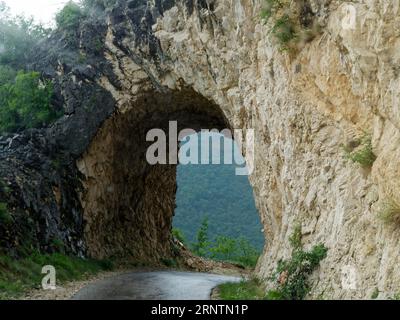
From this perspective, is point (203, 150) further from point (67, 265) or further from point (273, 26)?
point (273, 26)

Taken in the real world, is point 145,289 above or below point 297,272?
below

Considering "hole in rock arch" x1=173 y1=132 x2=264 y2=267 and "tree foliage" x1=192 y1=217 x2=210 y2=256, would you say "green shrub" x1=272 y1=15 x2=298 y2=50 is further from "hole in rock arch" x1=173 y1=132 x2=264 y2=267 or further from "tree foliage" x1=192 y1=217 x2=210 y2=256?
"hole in rock arch" x1=173 y1=132 x2=264 y2=267

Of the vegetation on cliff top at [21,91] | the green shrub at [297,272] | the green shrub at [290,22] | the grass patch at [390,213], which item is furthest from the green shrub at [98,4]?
the grass patch at [390,213]

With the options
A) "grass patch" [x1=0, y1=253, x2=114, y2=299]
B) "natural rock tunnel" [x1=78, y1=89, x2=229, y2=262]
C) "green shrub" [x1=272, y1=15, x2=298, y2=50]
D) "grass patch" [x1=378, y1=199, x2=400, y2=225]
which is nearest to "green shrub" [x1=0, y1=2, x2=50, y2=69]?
"natural rock tunnel" [x1=78, y1=89, x2=229, y2=262]

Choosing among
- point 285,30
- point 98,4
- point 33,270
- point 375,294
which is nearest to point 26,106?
point 98,4

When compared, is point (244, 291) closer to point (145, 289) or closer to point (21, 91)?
point (145, 289)

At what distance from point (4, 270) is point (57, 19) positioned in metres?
13.3

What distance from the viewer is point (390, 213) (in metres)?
8.69

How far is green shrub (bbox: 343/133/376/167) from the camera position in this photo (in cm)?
988

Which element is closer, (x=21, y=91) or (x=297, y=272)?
(x=297, y=272)

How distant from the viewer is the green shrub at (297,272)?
11.1 meters

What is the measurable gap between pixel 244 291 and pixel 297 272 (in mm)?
2613

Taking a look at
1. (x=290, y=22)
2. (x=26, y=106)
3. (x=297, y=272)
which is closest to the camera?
(x=297, y=272)
